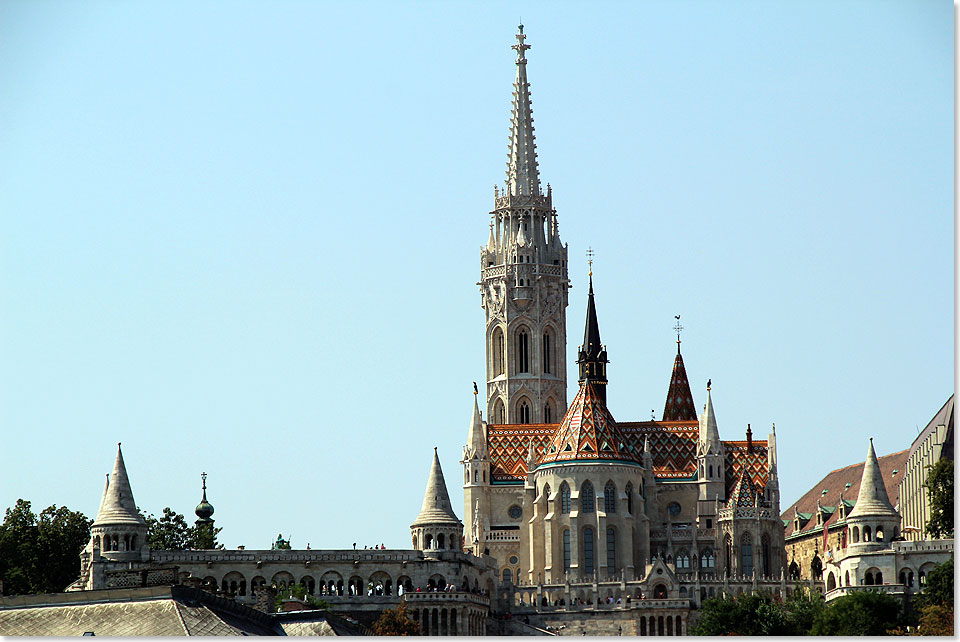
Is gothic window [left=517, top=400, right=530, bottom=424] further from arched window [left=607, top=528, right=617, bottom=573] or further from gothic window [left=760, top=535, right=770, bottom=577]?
gothic window [left=760, top=535, right=770, bottom=577]

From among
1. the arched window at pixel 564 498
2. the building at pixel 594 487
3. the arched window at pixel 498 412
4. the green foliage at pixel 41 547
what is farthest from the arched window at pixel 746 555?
the green foliage at pixel 41 547

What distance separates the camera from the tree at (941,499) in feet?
470

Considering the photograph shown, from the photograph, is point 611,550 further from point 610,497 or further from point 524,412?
point 524,412

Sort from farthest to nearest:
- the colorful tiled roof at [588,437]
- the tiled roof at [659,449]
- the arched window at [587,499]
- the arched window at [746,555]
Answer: the tiled roof at [659,449]
the colorful tiled roof at [588,437]
the arched window at [746,555]
the arched window at [587,499]

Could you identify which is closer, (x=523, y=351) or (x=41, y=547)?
(x=41, y=547)

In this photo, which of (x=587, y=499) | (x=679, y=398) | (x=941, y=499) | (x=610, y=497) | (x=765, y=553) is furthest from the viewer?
(x=679, y=398)

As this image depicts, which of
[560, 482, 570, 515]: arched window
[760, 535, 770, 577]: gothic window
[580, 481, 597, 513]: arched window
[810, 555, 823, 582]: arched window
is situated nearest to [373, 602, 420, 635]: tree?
[560, 482, 570, 515]: arched window

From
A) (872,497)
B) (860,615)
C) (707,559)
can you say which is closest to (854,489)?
(707,559)

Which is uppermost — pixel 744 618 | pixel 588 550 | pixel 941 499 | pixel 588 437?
pixel 588 437

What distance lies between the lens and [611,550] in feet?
536

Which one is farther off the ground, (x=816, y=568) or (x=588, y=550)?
(x=588, y=550)

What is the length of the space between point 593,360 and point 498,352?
8.02m

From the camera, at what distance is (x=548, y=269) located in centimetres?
19125

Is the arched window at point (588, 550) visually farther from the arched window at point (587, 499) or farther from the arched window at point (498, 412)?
the arched window at point (498, 412)
